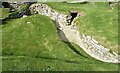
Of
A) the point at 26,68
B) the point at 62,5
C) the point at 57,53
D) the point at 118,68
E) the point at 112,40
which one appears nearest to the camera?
the point at 26,68

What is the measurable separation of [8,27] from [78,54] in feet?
54.8

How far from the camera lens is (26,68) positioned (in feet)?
110

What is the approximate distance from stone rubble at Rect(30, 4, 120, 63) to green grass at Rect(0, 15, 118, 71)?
1.68m

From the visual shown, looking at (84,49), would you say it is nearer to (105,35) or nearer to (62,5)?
(105,35)

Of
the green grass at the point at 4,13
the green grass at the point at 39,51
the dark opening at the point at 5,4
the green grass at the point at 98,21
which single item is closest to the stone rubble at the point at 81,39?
the green grass at the point at 98,21

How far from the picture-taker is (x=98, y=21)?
56.8 metres

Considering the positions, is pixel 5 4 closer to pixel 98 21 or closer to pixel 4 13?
pixel 4 13

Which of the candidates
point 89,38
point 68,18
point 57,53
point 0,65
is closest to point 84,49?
point 89,38

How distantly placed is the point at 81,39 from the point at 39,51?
12.0 meters

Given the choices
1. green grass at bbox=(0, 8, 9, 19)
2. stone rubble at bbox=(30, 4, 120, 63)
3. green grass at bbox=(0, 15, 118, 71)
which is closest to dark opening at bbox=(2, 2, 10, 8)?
green grass at bbox=(0, 8, 9, 19)

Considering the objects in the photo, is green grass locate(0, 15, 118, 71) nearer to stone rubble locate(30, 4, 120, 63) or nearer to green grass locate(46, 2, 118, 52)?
stone rubble locate(30, 4, 120, 63)

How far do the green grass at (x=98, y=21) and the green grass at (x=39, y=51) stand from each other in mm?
4602

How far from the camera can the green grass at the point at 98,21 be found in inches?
1914

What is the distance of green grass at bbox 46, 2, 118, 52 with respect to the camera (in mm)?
48622
